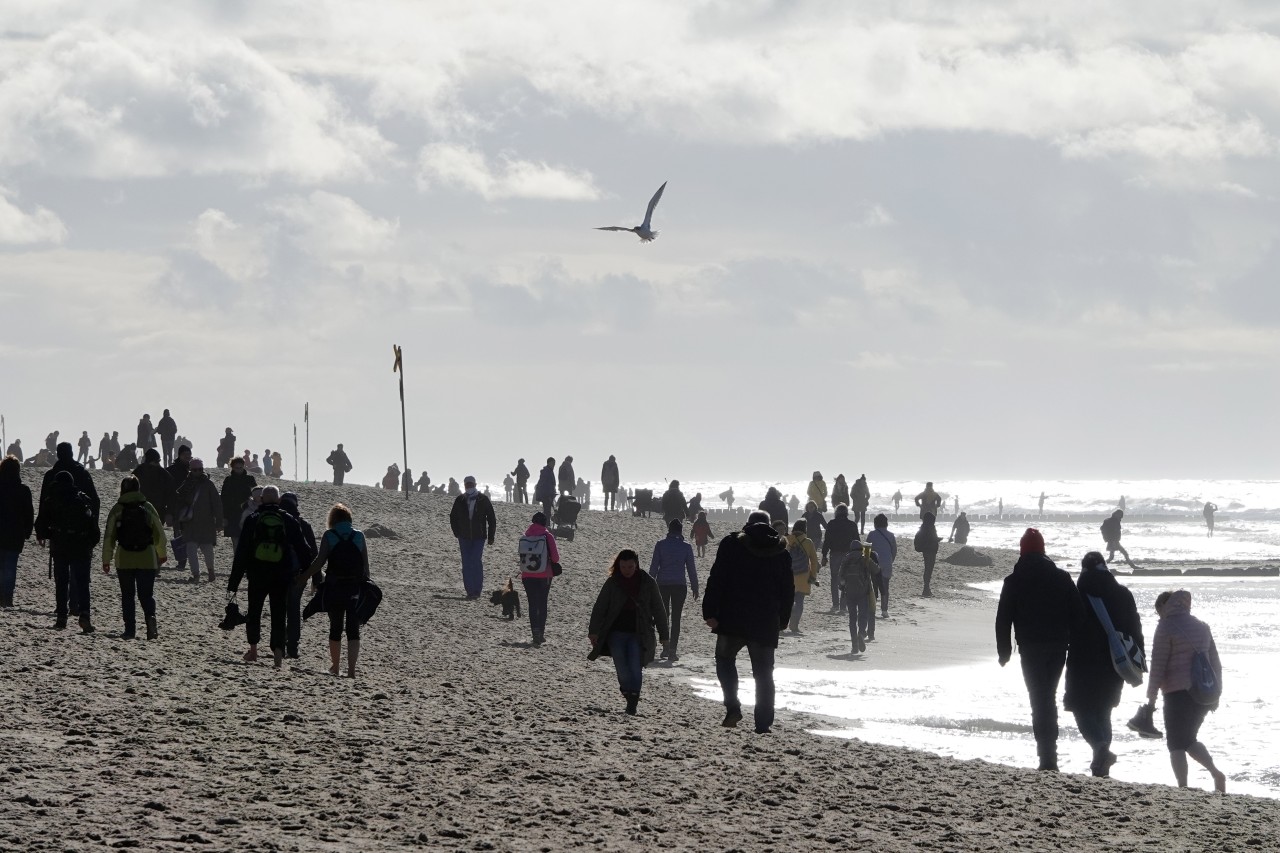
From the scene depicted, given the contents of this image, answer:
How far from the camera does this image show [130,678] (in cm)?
1287

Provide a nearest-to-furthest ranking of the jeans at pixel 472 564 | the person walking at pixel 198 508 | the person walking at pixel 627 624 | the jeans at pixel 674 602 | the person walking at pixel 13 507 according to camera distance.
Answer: the person walking at pixel 627 624 < the person walking at pixel 13 507 < the jeans at pixel 674 602 < the person walking at pixel 198 508 < the jeans at pixel 472 564

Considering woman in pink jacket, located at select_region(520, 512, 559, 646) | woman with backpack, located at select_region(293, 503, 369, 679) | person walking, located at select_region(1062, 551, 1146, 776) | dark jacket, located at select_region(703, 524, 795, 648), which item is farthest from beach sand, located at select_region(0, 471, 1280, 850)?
woman in pink jacket, located at select_region(520, 512, 559, 646)

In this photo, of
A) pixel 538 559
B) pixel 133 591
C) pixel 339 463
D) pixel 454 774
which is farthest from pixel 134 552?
pixel 339 463

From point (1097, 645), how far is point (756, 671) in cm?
248

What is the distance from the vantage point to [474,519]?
23.1m

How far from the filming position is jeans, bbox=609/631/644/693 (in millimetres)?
13430

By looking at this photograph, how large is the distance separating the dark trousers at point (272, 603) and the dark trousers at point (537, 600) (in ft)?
16.7

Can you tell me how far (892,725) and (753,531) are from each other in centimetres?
443

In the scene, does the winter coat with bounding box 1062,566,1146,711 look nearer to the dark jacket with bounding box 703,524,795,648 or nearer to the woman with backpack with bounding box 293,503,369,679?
the dark jacket with bounding box 703,524,795,648

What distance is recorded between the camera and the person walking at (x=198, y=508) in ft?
68.7

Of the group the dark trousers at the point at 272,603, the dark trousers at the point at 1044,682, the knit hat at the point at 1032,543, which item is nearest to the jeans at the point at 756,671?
the dark trousers at the point at 1044,682

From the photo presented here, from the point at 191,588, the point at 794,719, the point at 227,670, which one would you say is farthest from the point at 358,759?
the point at 191,588

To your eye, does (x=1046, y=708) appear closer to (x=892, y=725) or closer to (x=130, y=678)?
(x=892, y=725)

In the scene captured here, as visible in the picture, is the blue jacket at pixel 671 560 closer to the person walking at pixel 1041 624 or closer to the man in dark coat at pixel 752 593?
the man in dark coat at pixel 752 593
